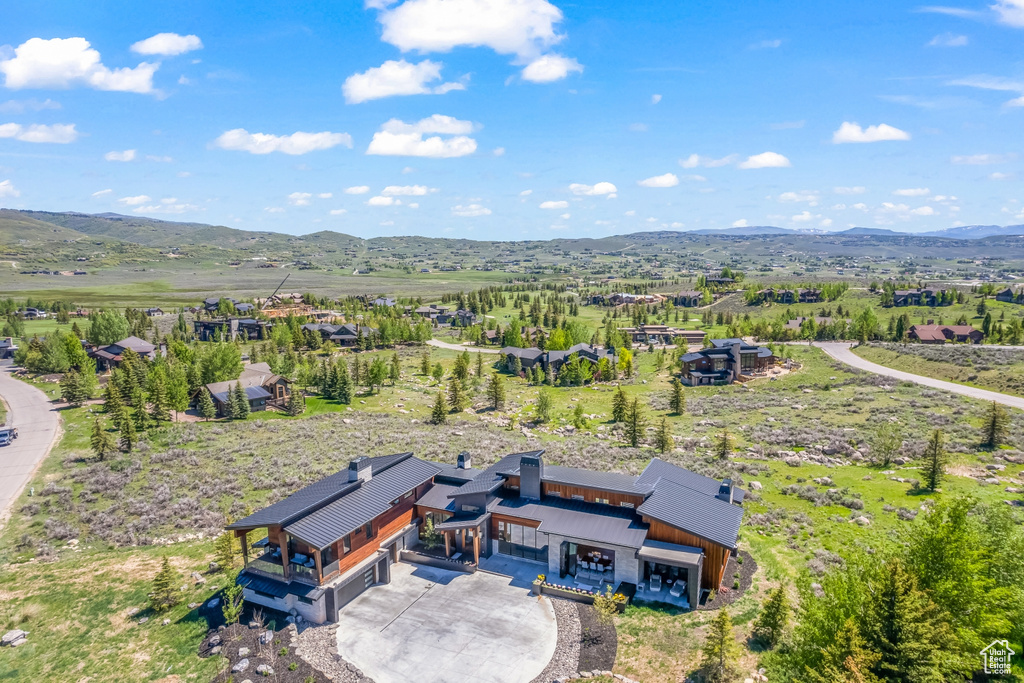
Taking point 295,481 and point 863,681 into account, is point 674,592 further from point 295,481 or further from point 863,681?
point 295,481

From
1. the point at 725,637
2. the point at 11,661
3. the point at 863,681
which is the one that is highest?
the point at 863,681

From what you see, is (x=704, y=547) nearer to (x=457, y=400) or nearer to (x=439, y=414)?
(x=439, y=414)

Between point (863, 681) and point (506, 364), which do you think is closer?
point (863, 681)

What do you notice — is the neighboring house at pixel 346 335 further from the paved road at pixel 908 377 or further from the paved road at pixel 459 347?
the paved road at pixel 908 377

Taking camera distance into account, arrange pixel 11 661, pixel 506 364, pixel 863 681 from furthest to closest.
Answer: pixel 506 364
pixel 11 661
pixel 863 681

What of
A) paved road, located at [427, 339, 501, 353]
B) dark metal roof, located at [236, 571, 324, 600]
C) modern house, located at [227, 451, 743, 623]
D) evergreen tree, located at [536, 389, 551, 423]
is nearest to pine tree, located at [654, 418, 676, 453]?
evergreen tree, located at [536, 389, 551, 423]

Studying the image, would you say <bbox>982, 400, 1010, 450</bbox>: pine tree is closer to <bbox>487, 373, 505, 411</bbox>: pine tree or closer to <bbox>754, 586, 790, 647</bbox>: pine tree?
<bbox>754, 586, 790, 647</bbox>: pine tree

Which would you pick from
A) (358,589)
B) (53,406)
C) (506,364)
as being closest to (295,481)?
(358,589)

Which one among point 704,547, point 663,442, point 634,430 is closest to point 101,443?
point 634,430
